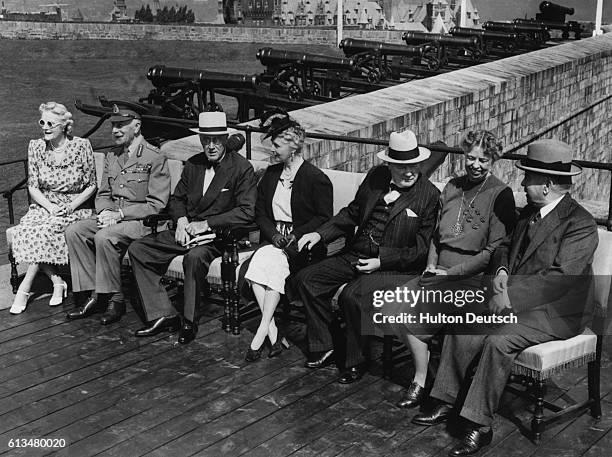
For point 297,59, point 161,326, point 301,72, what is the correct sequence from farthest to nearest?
point 301,72
point 297,59
point 161,326

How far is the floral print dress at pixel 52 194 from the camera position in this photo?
Result: 217 inches

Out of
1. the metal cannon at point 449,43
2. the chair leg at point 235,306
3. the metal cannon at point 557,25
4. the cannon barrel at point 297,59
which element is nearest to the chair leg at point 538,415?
the chair leg at point 235,306

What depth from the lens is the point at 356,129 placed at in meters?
7.71

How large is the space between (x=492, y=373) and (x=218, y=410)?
129 cm

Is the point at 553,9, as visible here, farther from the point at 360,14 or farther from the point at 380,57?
the point at 360,14

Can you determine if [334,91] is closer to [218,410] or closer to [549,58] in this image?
[549,58]

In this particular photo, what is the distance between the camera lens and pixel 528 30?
23.2 m

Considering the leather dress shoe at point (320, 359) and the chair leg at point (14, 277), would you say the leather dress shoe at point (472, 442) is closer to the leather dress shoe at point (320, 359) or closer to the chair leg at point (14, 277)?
the leather dress shoe at point (320, 359)

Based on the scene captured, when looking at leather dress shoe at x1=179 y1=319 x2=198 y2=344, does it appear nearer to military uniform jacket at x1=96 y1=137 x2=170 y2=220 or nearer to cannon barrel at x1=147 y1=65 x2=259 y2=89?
military uniform jacket at x1=96 y1=137 x2=170 y2=220

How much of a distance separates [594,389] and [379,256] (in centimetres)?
120

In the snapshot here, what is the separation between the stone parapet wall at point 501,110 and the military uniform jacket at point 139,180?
5.64 feet

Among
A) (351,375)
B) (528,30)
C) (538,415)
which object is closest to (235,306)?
(351,375)

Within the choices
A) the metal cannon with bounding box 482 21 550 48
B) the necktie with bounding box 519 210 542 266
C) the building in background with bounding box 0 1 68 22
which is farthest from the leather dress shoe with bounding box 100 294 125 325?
the building in background with bounding box 0 1 68 22

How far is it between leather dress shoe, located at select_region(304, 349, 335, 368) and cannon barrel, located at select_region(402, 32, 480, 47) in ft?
48.3
